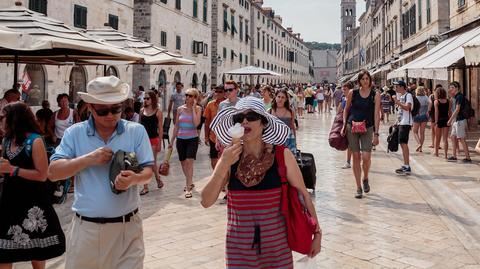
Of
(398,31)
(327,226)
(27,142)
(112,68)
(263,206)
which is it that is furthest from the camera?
(398,31)

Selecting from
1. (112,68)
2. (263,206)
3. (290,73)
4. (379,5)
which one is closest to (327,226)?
(263,206)

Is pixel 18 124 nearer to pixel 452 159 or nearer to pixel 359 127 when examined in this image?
pixel 359 127

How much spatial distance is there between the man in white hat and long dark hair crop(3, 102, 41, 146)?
99 centimetres

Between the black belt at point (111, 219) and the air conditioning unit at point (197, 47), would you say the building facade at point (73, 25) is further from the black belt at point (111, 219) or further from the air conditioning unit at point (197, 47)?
the black belt at point (111, 219)

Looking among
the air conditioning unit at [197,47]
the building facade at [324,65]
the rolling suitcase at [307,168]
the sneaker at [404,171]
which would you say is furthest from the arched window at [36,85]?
the building facade at [324,65]

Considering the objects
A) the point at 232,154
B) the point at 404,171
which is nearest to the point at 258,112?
the point at 232,154

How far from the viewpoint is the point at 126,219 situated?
2.76m

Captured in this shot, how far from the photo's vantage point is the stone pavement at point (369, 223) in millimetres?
4512

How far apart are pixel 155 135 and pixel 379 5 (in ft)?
136

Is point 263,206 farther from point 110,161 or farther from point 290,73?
point 290,73

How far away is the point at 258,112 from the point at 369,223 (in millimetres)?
3671

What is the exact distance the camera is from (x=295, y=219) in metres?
2.60

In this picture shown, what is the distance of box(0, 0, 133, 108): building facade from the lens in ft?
52.0

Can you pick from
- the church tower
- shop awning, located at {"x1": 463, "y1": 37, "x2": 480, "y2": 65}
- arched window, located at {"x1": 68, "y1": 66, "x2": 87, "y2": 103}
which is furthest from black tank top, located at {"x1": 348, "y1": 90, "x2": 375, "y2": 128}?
the church tower
